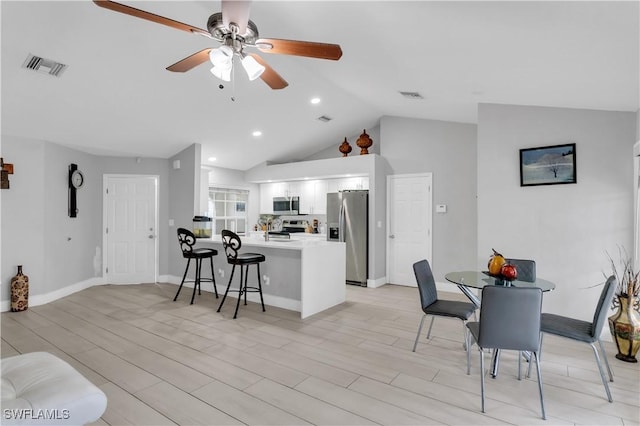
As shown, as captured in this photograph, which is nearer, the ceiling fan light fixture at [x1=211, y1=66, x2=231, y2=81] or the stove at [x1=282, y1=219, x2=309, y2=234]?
the ceiling fan light fixture at [x1=211, y1=66, x2=231, y2=81]

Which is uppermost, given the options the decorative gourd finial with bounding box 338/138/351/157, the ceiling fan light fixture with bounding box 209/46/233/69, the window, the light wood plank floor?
the decorative gourd finial with bounding box 338/138/351/157

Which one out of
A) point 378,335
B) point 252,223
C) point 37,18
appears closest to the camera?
point 37,18

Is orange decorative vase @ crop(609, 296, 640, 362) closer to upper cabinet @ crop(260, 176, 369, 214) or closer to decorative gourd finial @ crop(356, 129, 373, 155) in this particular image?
upper cabinet @ crop(260, 176, 369, 214)

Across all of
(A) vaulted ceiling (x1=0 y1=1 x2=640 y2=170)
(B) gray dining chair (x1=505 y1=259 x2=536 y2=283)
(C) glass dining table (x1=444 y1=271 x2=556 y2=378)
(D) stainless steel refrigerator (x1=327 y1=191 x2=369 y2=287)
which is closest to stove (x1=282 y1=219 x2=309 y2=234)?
(D) stainless steel refrigerator (x1=327 y1=191 x2=369 y2=287)

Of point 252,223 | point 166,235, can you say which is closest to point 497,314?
point 166,235

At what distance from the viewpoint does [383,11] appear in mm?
2451

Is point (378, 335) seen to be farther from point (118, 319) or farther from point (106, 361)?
point (118, 319)

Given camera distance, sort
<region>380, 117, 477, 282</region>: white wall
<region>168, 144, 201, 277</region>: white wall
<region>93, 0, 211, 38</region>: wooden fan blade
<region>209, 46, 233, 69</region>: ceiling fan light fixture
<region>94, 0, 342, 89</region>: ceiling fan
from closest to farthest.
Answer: <region>93, 0, 211, 38</region>: wooden fan blade < <region>94, 0, 342, 89</region>: ceiling fan < <region>209, 46, 233, 69</region>: ceiling fan light fixture < <region>380, 117, 477, 282</region>: white wall < <region>168, 144, 201, 277</region>: white wall

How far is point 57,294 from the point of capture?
5109mm

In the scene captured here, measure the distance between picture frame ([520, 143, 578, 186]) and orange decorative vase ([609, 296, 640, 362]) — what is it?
4.24ft

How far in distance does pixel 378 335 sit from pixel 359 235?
2.66m

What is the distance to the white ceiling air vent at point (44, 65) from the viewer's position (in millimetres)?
3178

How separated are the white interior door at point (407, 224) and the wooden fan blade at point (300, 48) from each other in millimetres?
4115

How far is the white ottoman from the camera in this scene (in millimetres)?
1459
